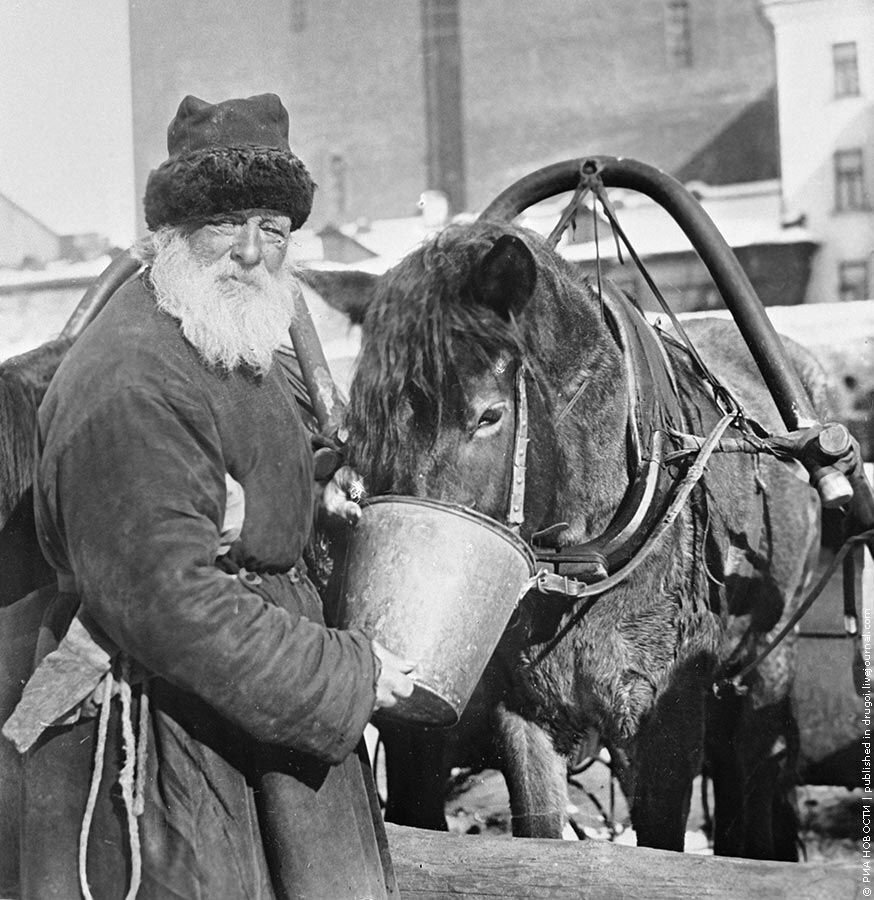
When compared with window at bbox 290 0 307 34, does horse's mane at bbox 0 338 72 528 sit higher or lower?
lower

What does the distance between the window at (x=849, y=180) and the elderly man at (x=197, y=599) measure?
8.82ft

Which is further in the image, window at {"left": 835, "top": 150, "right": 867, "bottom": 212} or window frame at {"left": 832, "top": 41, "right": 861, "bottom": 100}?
window at {"left": 835, "top": 150, "right": 867, "bottom": 212}

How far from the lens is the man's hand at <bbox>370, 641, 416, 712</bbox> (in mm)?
1861

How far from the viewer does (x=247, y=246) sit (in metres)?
1.96

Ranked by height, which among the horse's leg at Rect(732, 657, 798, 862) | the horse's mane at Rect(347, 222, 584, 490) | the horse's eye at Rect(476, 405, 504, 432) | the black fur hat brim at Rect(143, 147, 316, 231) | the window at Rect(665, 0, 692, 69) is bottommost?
the horse's leg at Rect(732, 657, 798, 862)

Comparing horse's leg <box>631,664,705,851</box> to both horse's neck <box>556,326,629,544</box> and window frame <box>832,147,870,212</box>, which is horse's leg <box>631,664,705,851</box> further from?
window frame <box>832,147,870,212</box>

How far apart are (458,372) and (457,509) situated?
32 centimetres

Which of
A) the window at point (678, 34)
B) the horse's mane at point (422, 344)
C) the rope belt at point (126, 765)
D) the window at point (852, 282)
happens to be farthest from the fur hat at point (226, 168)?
the window at point (678, 34)

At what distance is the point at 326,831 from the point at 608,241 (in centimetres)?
319

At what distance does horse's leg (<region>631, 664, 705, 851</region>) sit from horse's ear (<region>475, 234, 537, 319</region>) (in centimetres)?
109

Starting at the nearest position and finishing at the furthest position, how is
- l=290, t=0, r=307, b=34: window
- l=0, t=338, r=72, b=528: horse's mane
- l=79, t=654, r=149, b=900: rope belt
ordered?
l=79, t=654, r=149, b=900: rope belt → l=0, t=338, r=72, b=528: horse's mane → l=290, t=0, r=307, b=34: window

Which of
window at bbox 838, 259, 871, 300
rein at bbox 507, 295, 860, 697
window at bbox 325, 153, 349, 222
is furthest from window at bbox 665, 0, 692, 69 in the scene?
rein at bbox 507, 295, 860, 697

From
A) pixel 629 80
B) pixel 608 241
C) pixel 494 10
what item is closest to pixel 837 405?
pixel 608 241

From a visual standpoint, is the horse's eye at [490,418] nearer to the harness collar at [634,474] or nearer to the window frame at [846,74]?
the harness collar at [634,474]
